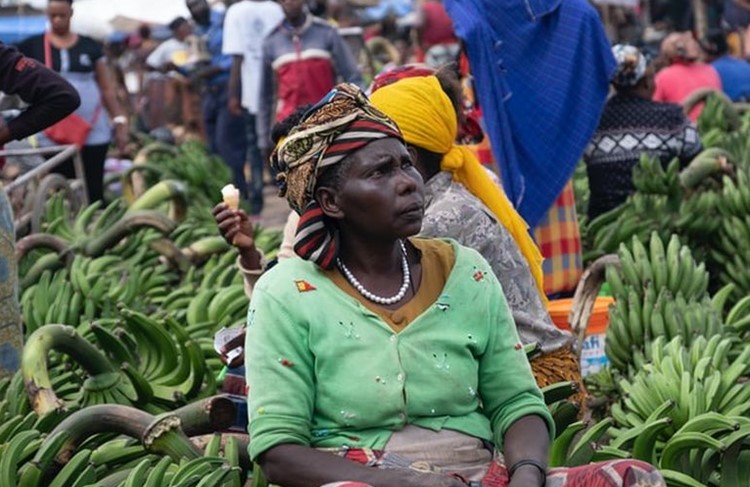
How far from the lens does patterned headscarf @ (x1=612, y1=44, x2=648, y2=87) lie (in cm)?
873

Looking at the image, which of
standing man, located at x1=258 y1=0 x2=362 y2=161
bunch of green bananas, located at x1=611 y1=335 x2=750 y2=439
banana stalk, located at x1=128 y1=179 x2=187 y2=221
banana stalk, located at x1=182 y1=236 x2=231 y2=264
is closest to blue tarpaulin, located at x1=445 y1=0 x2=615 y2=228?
banana stalk, located at x1=182 y1=236 x2=231 y2=264

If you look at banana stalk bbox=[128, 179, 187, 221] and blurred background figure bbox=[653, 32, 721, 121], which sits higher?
banana stalk bbox=[128, 179, 187, 221]

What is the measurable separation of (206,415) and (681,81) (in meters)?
9.26

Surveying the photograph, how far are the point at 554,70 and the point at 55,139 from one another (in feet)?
15.9

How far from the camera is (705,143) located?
11000 mm

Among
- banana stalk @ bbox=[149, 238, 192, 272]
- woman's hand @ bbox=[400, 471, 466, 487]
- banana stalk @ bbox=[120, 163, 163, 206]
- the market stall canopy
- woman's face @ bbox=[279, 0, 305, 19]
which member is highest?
woman's hand @ bbox=[400, 471, 466, 487]

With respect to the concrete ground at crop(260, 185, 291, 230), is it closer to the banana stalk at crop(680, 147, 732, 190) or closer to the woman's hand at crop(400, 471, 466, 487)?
the banana stalk at crop(680, 147, 732, 190)

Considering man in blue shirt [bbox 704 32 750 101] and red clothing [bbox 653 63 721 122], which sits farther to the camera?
man in blue shirt [bbox 704 32 750 101]

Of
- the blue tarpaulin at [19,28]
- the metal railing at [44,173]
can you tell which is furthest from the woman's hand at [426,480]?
the blue tarpaulin at [19,28]

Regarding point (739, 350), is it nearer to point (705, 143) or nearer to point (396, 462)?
point (396, 462)

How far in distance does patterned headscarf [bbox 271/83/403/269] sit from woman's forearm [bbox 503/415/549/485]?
1.82 feet

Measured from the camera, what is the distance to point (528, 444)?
371 cm

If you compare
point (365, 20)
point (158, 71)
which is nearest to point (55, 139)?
point (158, 71)

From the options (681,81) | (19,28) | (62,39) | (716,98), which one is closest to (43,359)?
(62,39)
